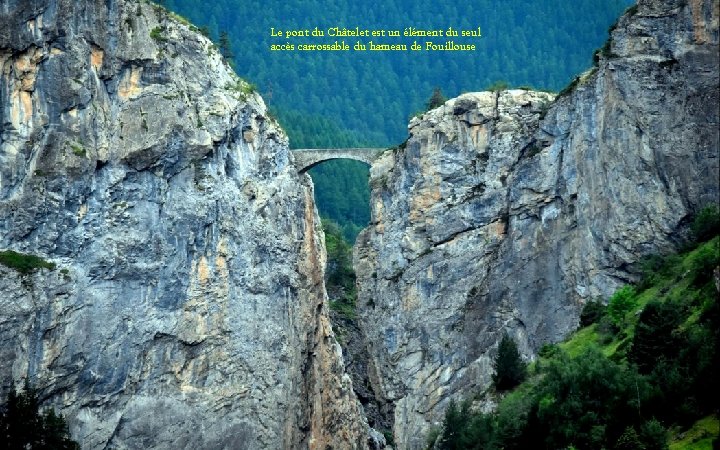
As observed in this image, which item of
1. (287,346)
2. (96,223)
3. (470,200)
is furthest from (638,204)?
(96,223)

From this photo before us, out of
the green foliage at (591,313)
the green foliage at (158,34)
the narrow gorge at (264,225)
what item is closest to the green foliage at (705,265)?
the green foliage at (591,313)

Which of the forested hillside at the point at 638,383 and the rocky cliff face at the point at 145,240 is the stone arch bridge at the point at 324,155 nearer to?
the rocky cliff face at the point at 145,240

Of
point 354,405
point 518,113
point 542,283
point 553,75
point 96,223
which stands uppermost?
point 553,75

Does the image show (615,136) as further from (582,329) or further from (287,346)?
(287,346)

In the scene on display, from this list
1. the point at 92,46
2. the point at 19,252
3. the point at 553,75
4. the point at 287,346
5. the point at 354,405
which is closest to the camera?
the point at 19,252

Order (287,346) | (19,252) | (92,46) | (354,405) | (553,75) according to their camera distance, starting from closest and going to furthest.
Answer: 1. (19,252)
2. (92,46)
3. (287,346)
4. (354,405)
5. (553,75)

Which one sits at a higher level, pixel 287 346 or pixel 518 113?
pixel 518 113

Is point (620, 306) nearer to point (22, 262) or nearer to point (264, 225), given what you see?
point (264, 225)

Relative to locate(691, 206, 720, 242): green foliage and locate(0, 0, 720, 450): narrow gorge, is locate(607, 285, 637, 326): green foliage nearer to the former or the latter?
locate(691, 206, 720, 242): green foliage
